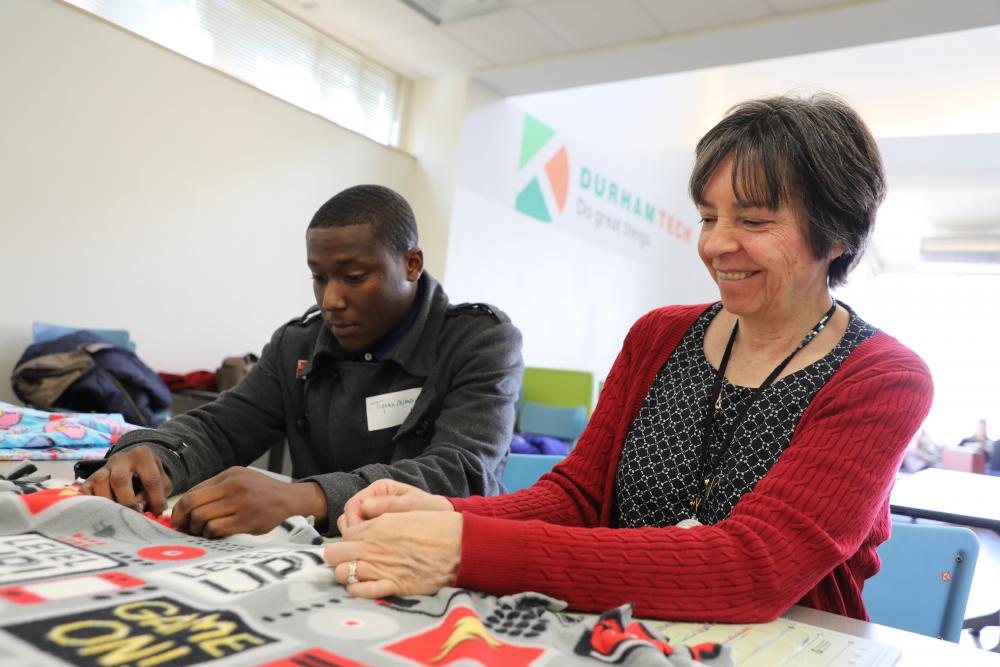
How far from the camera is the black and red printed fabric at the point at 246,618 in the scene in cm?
56

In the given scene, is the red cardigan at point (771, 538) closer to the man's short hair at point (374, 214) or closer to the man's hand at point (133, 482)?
the man's hand at point (133, 482)

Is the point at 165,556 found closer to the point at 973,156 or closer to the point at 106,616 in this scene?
the point at 106,616

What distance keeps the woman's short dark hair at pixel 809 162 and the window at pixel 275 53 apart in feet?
12.7

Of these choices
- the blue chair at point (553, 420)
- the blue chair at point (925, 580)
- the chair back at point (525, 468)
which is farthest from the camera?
the blue chair at point (553, 420)

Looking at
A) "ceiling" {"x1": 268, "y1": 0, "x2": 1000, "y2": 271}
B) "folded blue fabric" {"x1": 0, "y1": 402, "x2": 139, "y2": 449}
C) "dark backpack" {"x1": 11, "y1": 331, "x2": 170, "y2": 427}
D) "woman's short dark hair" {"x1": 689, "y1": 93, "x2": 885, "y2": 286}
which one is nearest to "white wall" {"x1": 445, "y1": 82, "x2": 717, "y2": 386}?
"ceiling" {"x1": 268, "y1": 0, "x2": 1000, "y2": 271}

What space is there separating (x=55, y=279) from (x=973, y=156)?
7935 mm

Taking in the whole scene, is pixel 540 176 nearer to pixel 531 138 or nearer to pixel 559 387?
pixel 531 138

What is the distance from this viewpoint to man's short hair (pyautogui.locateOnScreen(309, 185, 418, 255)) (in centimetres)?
154

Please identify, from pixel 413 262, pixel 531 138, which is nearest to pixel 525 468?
pixel 413 262

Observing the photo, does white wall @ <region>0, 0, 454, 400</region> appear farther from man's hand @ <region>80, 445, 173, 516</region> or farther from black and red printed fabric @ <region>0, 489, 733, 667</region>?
black and red printed fabric @ <region>0, 489, 733, 667</region>

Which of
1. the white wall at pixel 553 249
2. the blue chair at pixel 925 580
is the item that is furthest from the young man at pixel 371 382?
the white wall at pixel 553 249

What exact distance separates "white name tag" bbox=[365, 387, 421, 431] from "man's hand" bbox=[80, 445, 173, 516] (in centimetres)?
44

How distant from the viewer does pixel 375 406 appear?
1.55m

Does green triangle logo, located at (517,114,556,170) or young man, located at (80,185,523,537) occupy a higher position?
green triangle logo, located at (517,114,556,170)
